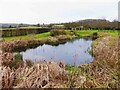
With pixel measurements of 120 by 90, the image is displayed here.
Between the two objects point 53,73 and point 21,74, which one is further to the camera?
point 53,73

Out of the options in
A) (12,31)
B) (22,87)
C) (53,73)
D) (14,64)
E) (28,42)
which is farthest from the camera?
(12,31)

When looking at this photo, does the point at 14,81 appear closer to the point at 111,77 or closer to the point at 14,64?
the point at 111,77

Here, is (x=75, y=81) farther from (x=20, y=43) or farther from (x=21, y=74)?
(x=20, y=43)

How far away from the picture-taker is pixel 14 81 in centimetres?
676

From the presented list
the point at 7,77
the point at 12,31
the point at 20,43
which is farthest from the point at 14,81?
the point at 12,31

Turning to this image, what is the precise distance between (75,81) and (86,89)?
1.70ft

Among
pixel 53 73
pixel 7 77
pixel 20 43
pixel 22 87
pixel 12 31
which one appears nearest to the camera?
pixel 22 87

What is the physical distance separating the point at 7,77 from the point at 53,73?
54.7 inches

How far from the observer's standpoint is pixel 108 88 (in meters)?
6.38

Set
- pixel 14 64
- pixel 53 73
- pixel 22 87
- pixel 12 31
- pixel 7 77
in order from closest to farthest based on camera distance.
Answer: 1. pixel 22 87
2. pixel 7 77
3. pixel 53 73
4. pixel 14 64
5. pixel 12 31

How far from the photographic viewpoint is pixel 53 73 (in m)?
7.55

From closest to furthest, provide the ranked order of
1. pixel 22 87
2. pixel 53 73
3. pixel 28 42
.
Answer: pixel 22 87 < pixel 53 73 < pixel 28 42

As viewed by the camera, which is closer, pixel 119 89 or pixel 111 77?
pixel 119 89

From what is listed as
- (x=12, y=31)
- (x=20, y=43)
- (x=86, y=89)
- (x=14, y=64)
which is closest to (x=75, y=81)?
(x=86, y=89)
